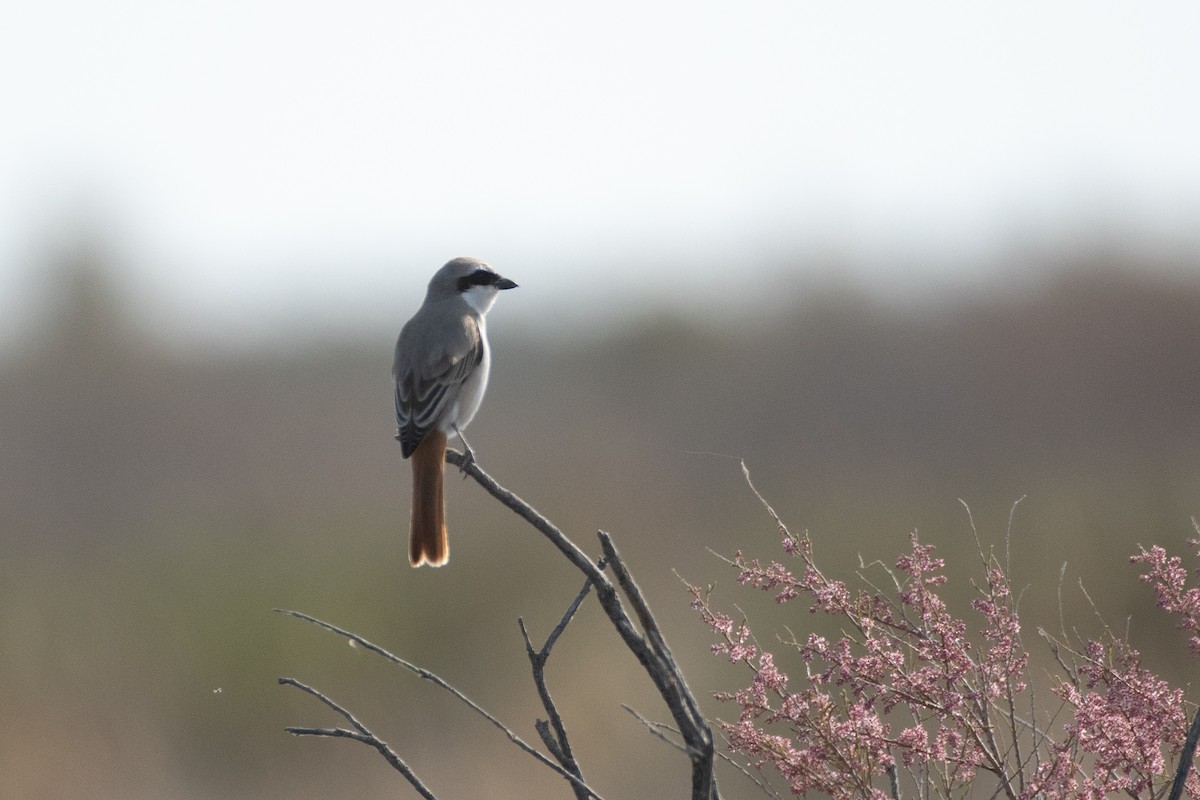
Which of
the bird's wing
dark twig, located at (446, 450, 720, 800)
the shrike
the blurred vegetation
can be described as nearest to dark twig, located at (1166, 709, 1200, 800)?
dark twig, located at (446, 450, 720, 800)

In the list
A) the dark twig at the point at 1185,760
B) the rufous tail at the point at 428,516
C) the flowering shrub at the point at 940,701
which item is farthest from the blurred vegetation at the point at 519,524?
the dark twig at the point at 1185,760

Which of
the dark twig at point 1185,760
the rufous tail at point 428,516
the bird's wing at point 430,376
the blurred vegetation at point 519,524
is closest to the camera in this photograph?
the dark twig at point 1185,760

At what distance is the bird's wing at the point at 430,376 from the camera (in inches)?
169

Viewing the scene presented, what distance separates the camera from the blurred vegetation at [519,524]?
8.55 metres

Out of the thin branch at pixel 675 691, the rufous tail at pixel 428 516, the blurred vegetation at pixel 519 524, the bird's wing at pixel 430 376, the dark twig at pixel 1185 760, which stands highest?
the thin branch at pixel 675 691

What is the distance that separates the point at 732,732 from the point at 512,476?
10.6m

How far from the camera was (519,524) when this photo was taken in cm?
1133

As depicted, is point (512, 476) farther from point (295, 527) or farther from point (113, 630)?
point (113, 630)

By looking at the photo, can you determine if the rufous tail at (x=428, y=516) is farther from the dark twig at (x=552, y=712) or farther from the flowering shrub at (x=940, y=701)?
the dark twig at (x=552, y=712)

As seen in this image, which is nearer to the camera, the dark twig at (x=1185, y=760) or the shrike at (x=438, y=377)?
the dark twig at (x=1185, y=760)

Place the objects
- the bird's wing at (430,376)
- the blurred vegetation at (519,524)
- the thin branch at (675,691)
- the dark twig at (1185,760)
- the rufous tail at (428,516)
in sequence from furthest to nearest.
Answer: the blurred vegetation at (519,524) → the bird's wing at (430,376) → the rufous tail at (428,516) → the dark twig at (1185,760) → the thin branch at (675,691)

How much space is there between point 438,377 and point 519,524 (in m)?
6.90

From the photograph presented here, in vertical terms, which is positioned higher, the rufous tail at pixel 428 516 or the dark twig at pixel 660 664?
the dark twig at pixel 660 664

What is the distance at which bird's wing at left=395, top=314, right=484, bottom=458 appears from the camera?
4305mm
